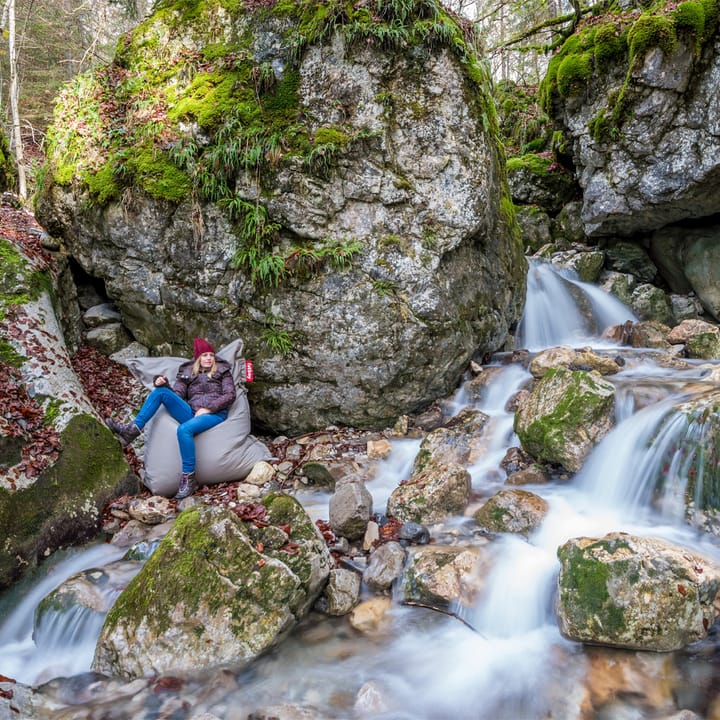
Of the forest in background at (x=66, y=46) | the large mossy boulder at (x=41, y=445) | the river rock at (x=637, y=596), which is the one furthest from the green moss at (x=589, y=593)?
the forest in background at (x=66, y=46)

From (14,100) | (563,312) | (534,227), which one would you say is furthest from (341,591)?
(14,100)

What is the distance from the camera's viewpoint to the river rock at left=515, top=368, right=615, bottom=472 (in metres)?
4.84

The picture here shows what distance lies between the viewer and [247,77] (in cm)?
611

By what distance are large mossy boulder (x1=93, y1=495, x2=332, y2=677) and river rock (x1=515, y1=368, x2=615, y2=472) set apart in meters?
2.76

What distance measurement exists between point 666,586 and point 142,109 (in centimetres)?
756

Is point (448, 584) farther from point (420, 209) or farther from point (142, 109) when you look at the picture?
point (142, 109)

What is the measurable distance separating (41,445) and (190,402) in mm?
1531

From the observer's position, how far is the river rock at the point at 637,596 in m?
2.87

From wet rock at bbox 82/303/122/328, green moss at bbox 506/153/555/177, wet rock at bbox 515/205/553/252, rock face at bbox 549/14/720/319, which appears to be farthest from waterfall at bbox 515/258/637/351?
wet rock at bbox 82/303/122/328

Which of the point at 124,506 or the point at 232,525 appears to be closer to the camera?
the point at 232,525

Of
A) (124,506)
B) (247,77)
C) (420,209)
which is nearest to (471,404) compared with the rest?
(420,209)

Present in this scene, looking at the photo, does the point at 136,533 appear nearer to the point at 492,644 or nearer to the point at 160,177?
the point at 492,644

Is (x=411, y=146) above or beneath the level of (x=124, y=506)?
above

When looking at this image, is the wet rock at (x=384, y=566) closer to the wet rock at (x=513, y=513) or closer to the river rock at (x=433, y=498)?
the river rock at (x=433, y=498)
